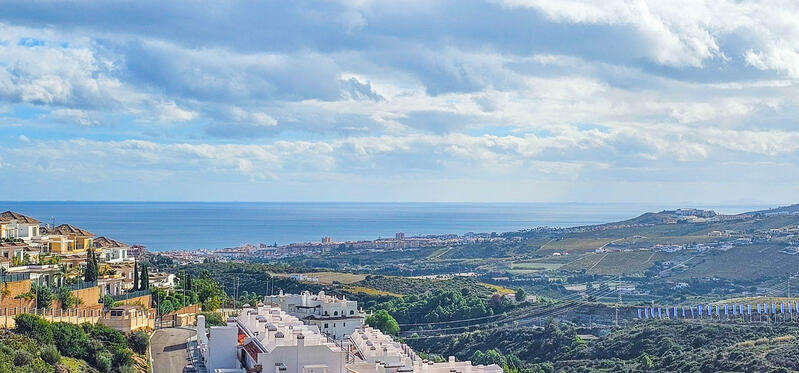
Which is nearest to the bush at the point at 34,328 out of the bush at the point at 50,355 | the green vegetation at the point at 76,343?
the green vegetation at the point at 76,343

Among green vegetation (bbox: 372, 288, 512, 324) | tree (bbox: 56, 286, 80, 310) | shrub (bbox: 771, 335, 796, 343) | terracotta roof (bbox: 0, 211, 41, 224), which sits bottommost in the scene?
green vegetation (bbox: 372, 288, 512, 324)

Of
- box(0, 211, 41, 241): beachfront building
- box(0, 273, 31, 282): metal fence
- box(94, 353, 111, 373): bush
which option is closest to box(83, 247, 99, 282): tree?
box(0, 273, 31, 282): metal fence

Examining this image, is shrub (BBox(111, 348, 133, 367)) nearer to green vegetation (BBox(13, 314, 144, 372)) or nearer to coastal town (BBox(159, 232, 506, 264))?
green vegetation (BBox(13, 314, 144, 372))

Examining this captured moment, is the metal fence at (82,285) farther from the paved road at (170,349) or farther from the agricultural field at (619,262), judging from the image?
the agricultural field at (619,262)

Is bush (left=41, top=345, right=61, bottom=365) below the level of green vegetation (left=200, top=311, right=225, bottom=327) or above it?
above

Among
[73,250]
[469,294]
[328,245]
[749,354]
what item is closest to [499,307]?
[469,294]
